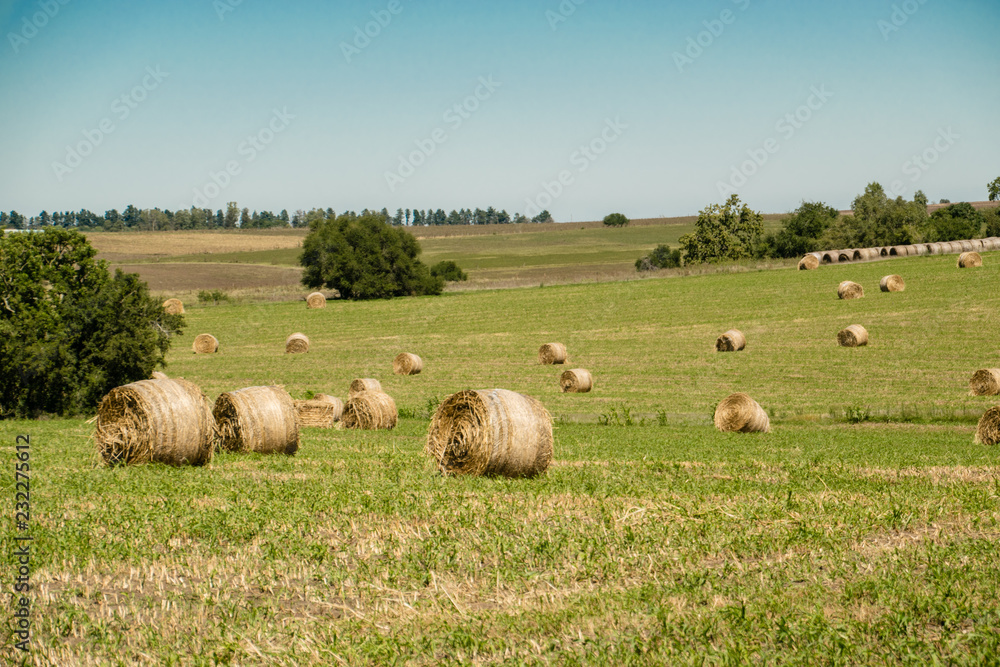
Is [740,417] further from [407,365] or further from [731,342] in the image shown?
[407,365]

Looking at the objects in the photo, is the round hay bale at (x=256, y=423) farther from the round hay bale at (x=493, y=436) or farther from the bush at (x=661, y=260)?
the bush at (x=661, y=260)

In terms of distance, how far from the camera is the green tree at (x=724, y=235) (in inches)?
3723

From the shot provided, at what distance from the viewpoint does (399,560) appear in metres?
7.63

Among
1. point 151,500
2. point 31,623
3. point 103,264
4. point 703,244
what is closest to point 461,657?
point 31,623

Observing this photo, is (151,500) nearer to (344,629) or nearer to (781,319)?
(344,629)

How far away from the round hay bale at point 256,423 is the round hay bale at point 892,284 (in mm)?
45185

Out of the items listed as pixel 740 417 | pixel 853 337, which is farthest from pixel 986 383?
pixel 853 337

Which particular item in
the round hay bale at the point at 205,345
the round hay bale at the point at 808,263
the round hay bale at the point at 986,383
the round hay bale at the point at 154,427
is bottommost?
the round hay bale at the point at 205,345

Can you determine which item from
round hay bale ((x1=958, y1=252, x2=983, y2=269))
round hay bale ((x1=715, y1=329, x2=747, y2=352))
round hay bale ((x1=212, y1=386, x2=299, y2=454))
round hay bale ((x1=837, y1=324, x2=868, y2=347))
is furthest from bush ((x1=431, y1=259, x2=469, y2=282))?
round hay bale ((x1=212, y1=386, x2=299, y2=454))

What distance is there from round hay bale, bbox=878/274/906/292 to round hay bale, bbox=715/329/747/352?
59.0 ft

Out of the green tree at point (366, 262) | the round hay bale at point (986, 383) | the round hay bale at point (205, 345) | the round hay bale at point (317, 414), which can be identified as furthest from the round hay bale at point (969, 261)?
the round hay bale at point (317, 414)

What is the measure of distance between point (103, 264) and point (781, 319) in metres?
32.3

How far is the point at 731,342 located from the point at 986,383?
1238cm

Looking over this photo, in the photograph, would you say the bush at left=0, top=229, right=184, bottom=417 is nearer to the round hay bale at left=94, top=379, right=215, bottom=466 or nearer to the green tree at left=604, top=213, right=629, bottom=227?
the round hay bale at left=94, top=379, right=215, bottom=466
